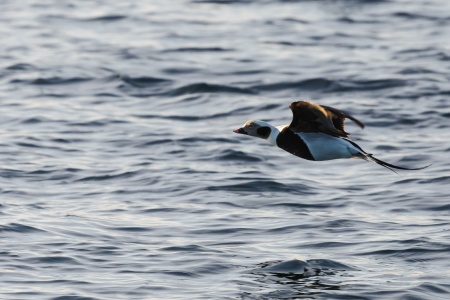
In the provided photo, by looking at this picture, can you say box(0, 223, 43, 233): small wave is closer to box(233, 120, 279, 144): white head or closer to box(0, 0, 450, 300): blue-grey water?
box(0, 0, 450, 300): blue-grey water

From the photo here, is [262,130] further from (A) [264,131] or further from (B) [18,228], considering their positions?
(B) [18,228]

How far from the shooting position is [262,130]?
1184cm

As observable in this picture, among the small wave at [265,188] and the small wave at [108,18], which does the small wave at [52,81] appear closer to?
the small wave at [108,18]

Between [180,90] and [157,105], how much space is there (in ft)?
3.30

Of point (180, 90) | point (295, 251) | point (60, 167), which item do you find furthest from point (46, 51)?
point (295, 251)

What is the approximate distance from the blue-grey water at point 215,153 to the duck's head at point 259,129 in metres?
1.10

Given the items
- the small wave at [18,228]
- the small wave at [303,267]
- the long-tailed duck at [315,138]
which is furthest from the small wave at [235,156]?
the small wave at [303,267]

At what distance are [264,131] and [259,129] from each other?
0.31 feet

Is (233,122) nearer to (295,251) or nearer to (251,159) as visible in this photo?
(251,159)

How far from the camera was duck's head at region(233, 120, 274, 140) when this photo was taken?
11766 millimetres

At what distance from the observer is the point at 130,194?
45.6 feet

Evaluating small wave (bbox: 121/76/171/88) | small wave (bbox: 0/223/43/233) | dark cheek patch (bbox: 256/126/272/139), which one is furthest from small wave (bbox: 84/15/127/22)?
dark cheek patch (bbox: 256/126/272/139)

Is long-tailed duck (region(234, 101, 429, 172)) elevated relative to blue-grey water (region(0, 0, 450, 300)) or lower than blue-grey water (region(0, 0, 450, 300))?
elevated

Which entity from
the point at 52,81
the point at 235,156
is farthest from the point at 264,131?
the point at 52,81
